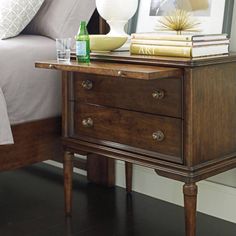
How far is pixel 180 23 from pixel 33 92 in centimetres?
72

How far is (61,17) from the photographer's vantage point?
2.39 meters

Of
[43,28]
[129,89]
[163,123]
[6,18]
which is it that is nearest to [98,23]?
[43,28]

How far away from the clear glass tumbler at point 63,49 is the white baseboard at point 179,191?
761 mm

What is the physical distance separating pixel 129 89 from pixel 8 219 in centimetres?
83

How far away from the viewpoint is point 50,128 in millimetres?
2293

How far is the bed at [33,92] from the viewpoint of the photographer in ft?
6.89

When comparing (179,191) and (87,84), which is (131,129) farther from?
(179,191)

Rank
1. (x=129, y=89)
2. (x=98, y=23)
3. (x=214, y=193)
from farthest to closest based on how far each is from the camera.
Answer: (x=98, y=23) → (x=214, y=193) → (x=129, y=89)

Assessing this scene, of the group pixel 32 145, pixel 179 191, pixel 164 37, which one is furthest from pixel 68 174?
pixel 164 37

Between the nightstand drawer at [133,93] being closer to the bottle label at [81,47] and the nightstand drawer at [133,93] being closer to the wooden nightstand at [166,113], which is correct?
the wooden nightstand at [166,113]

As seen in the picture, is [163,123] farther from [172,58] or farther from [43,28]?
[43,28]

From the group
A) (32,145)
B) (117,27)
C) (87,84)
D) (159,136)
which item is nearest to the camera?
(159,136)

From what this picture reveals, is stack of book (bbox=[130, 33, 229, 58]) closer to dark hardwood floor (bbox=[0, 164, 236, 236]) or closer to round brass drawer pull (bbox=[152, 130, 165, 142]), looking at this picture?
round brass drawer pull (bbox=[152, 130, 165, 142])

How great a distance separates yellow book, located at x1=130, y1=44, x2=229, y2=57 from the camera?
1716 mm
